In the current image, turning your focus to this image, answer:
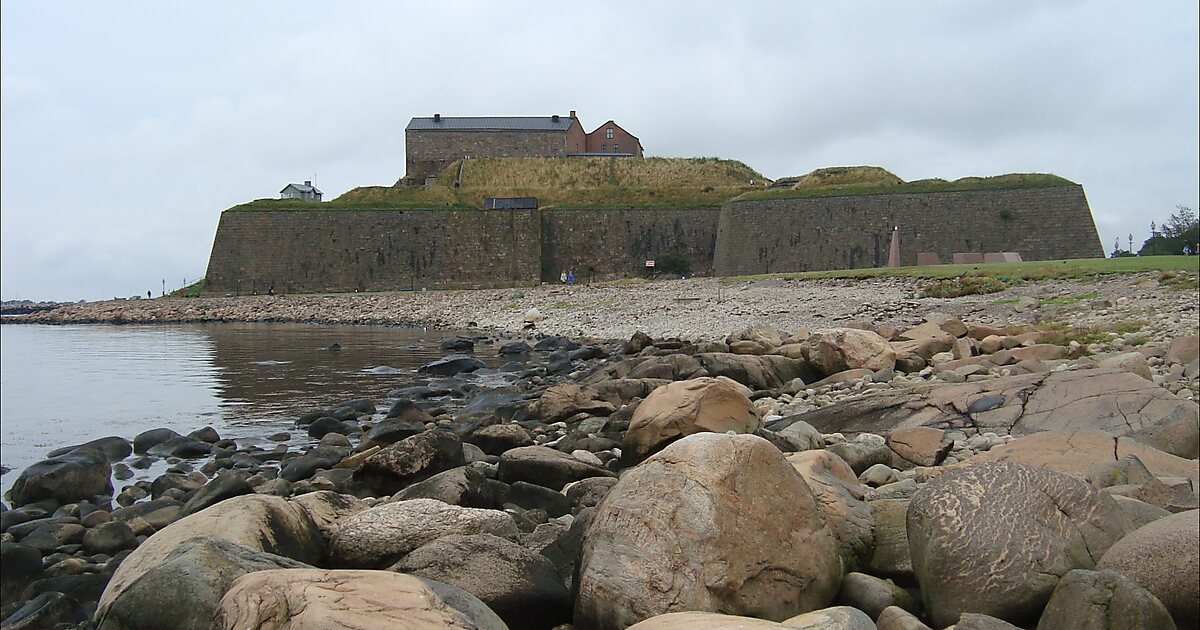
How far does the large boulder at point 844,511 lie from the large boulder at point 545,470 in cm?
202

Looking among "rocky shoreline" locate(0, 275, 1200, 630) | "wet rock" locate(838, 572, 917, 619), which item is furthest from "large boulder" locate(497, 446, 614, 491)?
"wet rock" locate(838, 572, 917, 619)

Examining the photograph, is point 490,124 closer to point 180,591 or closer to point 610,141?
point 610,141

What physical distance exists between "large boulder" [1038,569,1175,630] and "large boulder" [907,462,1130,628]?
197mm

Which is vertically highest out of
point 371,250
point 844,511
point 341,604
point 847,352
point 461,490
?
point 371,250

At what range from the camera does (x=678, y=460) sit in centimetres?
384

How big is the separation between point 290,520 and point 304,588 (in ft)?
5.01

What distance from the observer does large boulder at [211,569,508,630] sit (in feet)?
9.02

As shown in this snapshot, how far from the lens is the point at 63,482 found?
741 centimetres

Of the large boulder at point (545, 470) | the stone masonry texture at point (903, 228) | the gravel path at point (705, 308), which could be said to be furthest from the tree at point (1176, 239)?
the large boulder at point (545, 470)

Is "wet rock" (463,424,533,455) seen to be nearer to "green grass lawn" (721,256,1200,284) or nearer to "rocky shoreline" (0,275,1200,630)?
"rocky shoreline" (0,275,1200,630)

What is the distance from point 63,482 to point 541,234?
149 feet

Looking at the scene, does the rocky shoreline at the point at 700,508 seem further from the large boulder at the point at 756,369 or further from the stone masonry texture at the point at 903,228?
the stone masonry texture at the point at 903,228

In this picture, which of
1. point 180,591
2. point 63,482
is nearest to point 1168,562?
point 180,591

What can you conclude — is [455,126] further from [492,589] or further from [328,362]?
[492,589]
